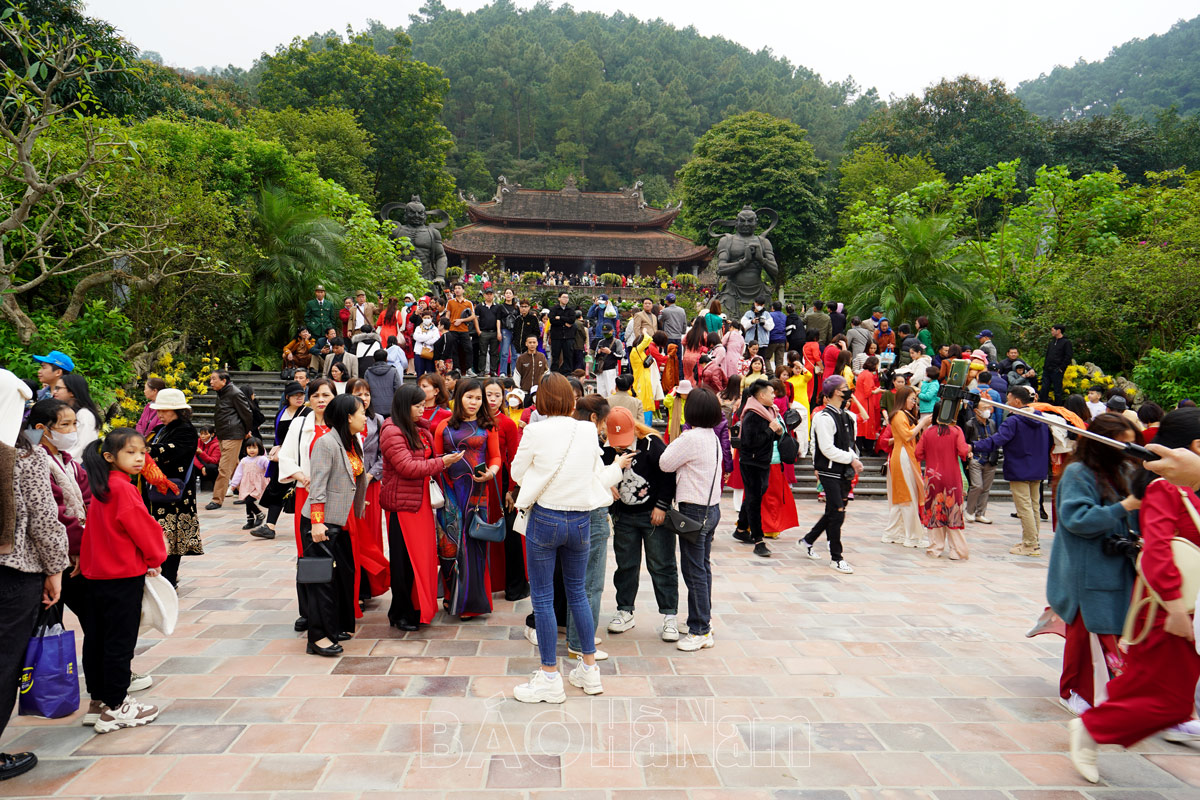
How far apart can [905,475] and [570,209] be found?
112ft

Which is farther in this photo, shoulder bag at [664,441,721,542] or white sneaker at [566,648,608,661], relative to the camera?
shoulder bag at [664,441,721,542]

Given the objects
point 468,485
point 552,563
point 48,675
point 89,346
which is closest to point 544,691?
point 552,563

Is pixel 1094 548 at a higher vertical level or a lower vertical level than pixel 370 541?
higher

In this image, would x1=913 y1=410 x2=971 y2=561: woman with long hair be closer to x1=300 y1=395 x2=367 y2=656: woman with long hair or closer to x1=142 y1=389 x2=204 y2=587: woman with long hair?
x1=300 y1=395 x2=367 y2=656: woman with long hair

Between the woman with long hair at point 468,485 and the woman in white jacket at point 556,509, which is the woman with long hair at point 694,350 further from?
the woman in white jacket at point 556,509

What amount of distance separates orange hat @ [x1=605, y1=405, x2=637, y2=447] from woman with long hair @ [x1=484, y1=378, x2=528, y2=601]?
26 centimetres

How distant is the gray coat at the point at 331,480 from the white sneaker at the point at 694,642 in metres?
2.20

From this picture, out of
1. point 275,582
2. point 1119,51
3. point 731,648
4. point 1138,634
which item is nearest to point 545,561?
point 731,648

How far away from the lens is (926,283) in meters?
14.5

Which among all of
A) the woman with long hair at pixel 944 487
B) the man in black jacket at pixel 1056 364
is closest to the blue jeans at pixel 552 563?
the woman with long hair at pixel 944 487

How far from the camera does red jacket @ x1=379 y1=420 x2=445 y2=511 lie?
4.26m

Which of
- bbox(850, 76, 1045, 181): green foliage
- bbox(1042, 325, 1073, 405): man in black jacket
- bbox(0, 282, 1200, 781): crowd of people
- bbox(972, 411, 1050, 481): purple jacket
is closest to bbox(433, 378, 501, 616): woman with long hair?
bbox(0, 282, 1200, 781): crowd of people

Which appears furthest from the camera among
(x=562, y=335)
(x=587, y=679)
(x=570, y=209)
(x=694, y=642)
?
(x=570, y=209)

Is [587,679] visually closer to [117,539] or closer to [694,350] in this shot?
[117,539]
